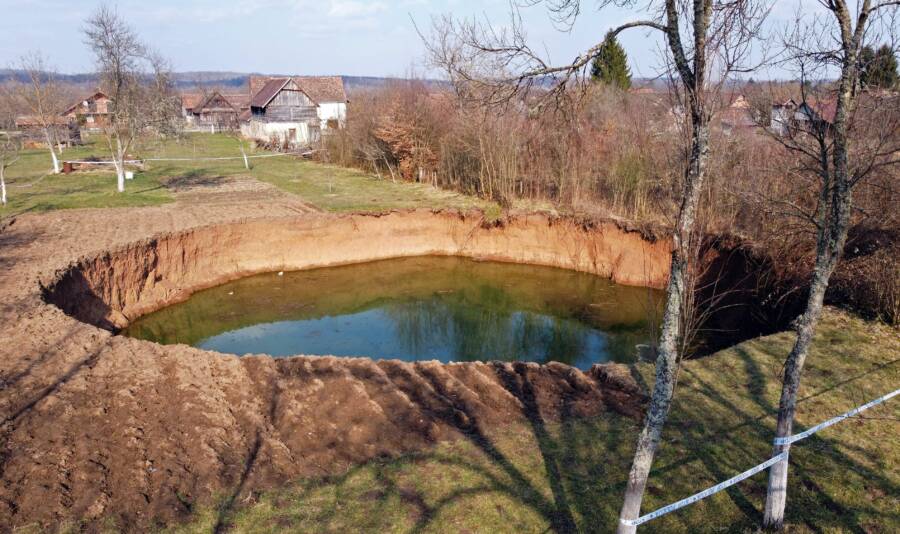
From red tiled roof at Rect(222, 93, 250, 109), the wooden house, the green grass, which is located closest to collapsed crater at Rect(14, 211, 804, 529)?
the green grass

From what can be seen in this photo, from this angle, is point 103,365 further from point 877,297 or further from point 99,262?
point 877,297

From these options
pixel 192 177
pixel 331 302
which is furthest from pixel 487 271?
pixel 192 177

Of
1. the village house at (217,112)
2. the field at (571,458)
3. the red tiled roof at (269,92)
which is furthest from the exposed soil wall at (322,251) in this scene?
the village house at (217,112)

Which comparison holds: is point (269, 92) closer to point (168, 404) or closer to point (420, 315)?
point (420, 315)

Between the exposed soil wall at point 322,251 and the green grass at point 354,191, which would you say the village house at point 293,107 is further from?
the exposed soil wall at point 322,251

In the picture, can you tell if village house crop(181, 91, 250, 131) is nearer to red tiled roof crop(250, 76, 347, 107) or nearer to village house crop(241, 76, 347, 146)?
red tiled roof crop(250, 76, 347, 107)

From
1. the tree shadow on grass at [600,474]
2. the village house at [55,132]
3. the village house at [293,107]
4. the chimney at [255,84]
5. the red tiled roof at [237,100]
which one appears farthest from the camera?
the red tiled roof at [237,100]
